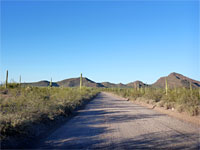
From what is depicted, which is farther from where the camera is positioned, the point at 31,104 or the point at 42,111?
the point at 31,104

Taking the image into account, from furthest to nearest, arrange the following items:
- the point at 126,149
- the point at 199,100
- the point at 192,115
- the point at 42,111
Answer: the point at 199,100, the point at 192,115, the point at 42,111, the point at 126,149

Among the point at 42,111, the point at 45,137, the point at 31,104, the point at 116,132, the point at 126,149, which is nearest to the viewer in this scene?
the point at 126,149

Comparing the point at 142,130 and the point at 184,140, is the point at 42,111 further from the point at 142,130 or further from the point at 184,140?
the point at 184,140

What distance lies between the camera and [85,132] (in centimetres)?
833

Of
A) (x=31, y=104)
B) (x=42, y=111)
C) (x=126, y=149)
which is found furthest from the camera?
(x=31, y=104)

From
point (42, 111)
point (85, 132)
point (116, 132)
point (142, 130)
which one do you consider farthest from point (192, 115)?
point (42, 111)

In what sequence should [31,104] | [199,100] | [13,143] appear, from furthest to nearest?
1. [199,100]
2. [31,104]
3. [13,143]

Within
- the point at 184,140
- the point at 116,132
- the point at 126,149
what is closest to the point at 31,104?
the point at 116,132

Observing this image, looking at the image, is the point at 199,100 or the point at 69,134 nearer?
the point at 69,134

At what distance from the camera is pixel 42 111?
1065 cm

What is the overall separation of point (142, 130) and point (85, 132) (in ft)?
8.46

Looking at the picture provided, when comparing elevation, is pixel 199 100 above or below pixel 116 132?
above

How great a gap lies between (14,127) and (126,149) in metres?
4.24

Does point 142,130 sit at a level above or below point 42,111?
below
